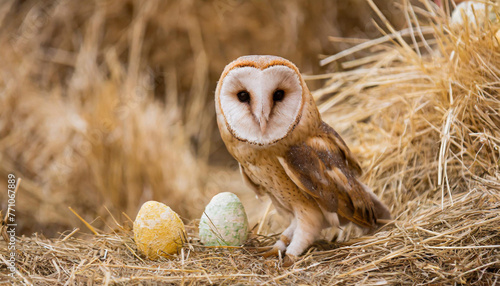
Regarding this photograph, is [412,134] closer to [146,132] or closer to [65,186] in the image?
[146,132]

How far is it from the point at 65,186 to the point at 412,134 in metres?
1.47

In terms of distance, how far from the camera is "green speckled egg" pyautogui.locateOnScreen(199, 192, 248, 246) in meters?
1.22

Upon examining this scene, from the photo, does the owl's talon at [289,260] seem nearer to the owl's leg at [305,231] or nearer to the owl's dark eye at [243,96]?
the owl's leg at [305,231]

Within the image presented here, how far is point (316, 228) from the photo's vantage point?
4.01 ft

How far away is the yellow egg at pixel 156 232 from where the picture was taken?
46.4 inches

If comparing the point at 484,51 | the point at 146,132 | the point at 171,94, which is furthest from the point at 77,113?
the point at 484,51

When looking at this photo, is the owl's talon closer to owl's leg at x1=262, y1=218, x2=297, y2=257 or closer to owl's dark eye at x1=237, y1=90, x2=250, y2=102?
owl's leg at x1=262, y1=218, x2=297, y2=257

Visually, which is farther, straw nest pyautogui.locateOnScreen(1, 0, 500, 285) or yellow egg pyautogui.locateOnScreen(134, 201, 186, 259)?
yellow egg pyautogui.locateOnScreen(134, 201, 186, 259)

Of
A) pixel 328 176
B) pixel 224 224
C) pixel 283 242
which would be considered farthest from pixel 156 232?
pixel 328 176

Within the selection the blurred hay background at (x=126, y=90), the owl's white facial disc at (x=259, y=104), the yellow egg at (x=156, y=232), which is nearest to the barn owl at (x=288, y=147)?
the owl's white facial disc at (x=259, y=104)

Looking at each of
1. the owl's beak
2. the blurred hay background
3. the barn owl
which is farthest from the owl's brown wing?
the blurred hay background

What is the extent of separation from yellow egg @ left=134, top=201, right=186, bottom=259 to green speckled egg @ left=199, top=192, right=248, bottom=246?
0.08 meters

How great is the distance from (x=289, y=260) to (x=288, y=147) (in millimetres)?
288

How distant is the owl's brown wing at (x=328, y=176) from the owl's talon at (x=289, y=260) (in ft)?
0.48
